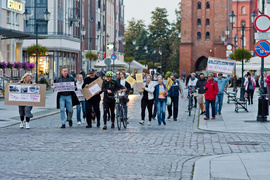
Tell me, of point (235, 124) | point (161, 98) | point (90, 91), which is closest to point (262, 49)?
point (235, 124)

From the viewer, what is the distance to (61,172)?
28.5 feet

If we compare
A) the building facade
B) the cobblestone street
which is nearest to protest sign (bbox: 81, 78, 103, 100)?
the cobblestone street

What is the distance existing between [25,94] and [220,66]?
1219 cm

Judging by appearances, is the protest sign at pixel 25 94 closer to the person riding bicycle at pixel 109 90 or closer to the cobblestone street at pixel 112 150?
the cobblestone street at pixel 112 150

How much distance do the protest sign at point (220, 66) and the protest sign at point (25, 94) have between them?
11122 mm

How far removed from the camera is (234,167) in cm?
895

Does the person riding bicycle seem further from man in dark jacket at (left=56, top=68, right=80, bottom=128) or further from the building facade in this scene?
the building facade

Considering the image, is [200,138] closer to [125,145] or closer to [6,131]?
[125,145]

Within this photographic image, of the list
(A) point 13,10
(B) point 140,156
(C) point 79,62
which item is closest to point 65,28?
(C) point 79,62

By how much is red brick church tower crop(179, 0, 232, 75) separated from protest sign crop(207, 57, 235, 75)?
2736 inches

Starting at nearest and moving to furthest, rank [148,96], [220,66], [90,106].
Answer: [90,106]
[148,96]
[220,66]

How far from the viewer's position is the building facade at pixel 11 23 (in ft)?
150

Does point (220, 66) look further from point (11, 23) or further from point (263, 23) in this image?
point (11, 23)

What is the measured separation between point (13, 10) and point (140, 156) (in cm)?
3918
